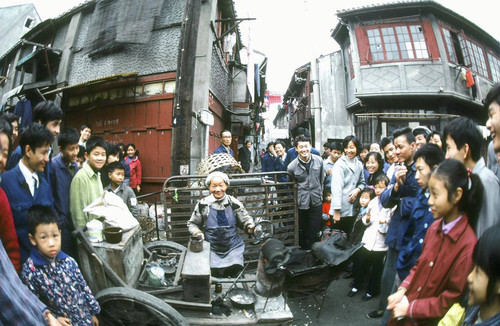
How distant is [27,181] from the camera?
2.43 m

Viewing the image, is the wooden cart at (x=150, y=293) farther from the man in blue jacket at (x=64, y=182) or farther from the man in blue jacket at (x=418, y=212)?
the man in blue jacket at (x=418, y=212)

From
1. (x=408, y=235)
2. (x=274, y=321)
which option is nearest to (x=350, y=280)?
(x=408, y=235)

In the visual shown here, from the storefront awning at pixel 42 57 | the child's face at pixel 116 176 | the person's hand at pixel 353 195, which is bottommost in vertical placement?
the person's hand at pixel 353 195

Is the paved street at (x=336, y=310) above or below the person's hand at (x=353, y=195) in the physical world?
below

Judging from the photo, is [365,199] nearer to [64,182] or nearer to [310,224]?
[310,224]

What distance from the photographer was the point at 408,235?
9.69 ft

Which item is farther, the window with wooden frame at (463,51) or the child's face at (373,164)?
the window with wooden frame at (463,51)

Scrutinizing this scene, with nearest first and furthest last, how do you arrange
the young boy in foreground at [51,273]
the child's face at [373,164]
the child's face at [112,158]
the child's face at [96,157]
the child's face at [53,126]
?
the young boy in foreground at [51,273] < the child's face at [53,126] < the child's face at [96,157] < the child's face at [373,164] < the child's face at [112,158]

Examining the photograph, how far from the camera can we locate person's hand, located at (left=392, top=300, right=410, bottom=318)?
1.90 meters

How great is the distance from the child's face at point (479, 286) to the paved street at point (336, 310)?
2445mm

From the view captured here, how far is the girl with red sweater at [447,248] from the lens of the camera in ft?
5.64

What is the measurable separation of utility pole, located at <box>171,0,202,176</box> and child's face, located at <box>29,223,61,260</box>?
483 cm

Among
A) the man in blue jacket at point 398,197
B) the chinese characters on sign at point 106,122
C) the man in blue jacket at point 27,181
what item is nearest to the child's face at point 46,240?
the man in blue jacket at point 27,181

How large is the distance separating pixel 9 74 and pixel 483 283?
84.9 feet
